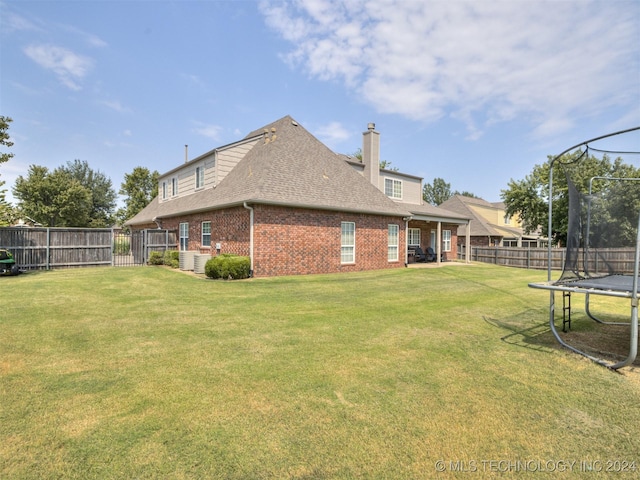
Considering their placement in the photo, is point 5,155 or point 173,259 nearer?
point 5,155

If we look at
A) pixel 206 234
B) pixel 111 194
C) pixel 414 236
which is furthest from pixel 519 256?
pixel 111 194

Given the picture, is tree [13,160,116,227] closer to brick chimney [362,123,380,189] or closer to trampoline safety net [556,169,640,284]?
brick chimney [362,123,380,189]

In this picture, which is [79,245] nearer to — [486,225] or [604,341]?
[604,341]

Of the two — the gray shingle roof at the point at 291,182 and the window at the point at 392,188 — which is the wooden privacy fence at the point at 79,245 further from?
the window at the point at 392,188

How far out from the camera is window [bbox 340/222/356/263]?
14.7 m

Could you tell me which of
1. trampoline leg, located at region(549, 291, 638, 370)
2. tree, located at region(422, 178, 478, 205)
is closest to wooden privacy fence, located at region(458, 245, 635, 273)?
trampoline leg, located at region(549, 291, 638, 370)

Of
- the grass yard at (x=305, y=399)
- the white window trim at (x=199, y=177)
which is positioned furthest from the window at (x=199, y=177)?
the grass yard at (x=305, y=399)

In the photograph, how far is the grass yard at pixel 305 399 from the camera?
2.20 m

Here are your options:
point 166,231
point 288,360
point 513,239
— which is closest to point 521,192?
point 513,239

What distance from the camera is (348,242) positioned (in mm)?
14961

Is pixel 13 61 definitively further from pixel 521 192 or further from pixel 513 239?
pixel 513 239

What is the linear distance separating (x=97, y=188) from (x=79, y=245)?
42785mm

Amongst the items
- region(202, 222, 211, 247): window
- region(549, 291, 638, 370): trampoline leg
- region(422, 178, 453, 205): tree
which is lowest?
region(549, 291, 638, 370): trampoline leg

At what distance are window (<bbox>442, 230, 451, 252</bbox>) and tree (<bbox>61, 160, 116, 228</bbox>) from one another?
48.8 m
